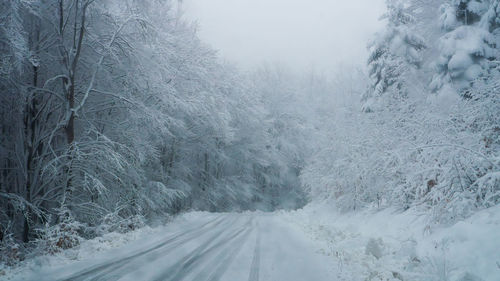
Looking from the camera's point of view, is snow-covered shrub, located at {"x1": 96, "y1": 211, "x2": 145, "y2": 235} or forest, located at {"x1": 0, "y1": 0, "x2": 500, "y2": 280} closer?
forest, located at {"x1": 0, "y1": 0, "x2": 500, "y2": 280}

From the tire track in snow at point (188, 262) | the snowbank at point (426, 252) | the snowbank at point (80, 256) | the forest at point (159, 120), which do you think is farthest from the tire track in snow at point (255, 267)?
the forest at point (159, 120)

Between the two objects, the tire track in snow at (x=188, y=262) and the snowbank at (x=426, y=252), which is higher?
the snowbank at (x=426, y=252)

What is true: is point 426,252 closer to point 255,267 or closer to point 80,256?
point 255,267

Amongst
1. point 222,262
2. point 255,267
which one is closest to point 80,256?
point 222,262

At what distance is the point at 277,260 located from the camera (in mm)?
7500

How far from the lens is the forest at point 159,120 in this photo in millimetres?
7797

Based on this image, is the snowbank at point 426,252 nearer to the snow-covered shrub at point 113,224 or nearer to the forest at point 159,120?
the forest at point 159,120

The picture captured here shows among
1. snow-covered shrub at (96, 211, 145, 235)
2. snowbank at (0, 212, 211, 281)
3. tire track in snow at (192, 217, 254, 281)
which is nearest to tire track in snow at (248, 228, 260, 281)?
tire track in snow at (192, 217, 254, 281)

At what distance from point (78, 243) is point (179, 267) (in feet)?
→ 12.8

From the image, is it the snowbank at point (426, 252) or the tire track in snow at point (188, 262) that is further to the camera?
the tire track in snow at point (188, 262)

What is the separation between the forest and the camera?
25.6 ft

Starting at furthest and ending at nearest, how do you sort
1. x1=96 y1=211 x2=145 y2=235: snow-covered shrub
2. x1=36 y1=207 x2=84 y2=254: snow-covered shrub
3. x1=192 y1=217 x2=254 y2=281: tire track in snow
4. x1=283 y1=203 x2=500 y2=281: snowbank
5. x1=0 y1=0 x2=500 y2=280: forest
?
x1=96 y1=211 x2=145 y2=235: snow-covered shrub < x1=0 y1=0 x2=500 y2=280: forest < x1=36 y1=207 x2=84 y2=254: snow-covered shrub < x1=192 y1=217 x2=254 y2=281: tire track in snow < x1=283 y1=203 x2=500 y2=281: snowbank

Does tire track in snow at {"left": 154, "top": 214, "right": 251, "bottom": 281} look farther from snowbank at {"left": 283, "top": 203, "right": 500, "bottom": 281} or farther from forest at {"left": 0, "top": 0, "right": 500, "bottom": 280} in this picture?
forest at {"left": 0, "top": 0, "right": 500, "bottom": 280}

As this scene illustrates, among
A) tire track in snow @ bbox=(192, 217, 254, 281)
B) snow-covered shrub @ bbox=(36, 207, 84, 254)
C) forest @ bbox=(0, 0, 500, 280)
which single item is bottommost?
tire track in snow @ bbox=(192, 217, 254, 281)
